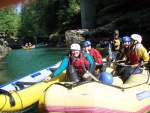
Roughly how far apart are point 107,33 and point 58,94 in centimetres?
1968

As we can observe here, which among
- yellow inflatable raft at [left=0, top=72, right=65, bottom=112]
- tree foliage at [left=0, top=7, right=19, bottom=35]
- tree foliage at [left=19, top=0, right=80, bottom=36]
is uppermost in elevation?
tree foliage at [left=19, top=0, right=80, bottom=36]

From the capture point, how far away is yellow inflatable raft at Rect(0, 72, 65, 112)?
16.9 feet

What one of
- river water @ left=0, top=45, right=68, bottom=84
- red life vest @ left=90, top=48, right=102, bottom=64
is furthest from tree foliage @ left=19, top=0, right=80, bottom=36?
red life vest @ left=90, top=48, right=102, bottom=64

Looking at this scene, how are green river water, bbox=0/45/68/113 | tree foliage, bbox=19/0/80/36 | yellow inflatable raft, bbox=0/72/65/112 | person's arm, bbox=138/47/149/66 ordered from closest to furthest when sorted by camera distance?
yellow inflatable raft, bbox=0/72/65/112
person's arm, bbox=138/47/149/66
green river water, bbox=0/45/68/113
tree foliage, bbox=19/0/80/36

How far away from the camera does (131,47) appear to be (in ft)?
22.3

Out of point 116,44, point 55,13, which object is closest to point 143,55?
point 116,44

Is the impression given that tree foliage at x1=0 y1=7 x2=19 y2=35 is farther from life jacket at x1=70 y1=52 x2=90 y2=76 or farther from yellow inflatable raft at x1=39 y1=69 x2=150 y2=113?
yellow inflatable raft at x1=39 y1=69 x2=150 y2=113

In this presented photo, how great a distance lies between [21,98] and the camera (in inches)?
210

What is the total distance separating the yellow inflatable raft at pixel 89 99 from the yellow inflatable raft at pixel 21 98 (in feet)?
1.37

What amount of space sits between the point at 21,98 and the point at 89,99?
1.50 m

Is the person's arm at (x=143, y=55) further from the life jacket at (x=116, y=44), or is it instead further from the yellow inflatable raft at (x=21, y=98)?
the yellow inflatable raft at (x=21, y=98)

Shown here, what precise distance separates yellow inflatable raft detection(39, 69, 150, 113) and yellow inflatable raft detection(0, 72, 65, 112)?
42 cm

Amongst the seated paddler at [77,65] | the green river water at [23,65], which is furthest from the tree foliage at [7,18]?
the green river water at [23,65]

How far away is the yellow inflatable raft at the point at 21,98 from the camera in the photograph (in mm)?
5145
